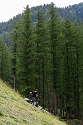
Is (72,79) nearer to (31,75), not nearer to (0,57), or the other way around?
(31,75)

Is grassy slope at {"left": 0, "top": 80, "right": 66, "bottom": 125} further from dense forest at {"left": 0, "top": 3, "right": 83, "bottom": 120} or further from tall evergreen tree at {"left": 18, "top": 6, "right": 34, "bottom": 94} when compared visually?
tall evergreen tree at {"left": 18, "top": 6, "right": 34, "bottom": 94}

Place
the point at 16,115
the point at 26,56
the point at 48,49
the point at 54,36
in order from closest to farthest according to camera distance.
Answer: the point at 16,115, the point at 26,56, the point at 54,36, the point at 48,49

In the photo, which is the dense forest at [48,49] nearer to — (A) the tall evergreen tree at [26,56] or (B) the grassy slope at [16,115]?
(A) the tall evergreen tree at [26,56]

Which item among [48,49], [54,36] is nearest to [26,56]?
[48,49]

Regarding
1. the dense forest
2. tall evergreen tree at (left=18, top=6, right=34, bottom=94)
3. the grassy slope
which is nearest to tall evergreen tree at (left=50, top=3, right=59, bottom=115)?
the dense forest

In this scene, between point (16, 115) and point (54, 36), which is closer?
point (16, 115)

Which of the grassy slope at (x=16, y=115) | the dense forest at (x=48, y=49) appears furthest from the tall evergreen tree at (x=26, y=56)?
the grassy slope at (x=16, y=115)

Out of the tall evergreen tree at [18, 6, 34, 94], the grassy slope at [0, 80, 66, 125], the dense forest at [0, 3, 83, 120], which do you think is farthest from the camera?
the dense forest at [0, 3, 83, 120]

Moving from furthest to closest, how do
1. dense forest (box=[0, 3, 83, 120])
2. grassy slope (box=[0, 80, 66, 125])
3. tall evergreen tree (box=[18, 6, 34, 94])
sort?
1. dense forest (box=[0, 3, 83, 120])
2. tall evergreen tree (box=[18, 6, 34, 94])
3. grassy slope (box=[0, 80, 66, 125])

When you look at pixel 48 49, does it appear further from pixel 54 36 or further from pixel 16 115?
pixel 16 115

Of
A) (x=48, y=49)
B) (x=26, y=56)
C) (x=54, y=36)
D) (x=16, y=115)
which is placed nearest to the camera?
(x=16, y=115)

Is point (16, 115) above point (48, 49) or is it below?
below

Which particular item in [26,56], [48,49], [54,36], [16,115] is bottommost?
[16,115]

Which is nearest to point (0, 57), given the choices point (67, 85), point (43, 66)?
point (43, 66)
